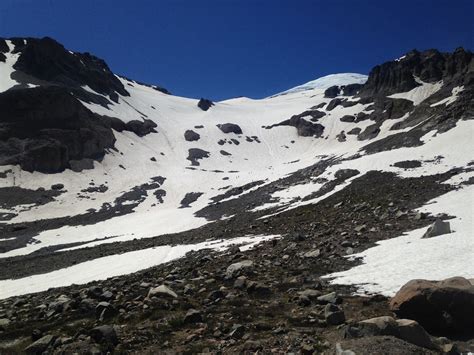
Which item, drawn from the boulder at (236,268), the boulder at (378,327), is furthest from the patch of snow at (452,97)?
the boulder at (378,327)

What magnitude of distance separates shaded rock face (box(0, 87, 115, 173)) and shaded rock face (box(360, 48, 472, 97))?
311 ft

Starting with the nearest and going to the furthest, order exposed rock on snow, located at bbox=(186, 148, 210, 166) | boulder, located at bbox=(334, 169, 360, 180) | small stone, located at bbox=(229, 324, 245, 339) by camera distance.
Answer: small stone, located at bbox=(229, 324, 245, 339), boulder, located at bbox=(334, 169, 360, 180), exposed rock on snow, located at bbox=(186, 148, 210, 166)

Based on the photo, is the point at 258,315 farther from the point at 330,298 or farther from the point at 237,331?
the point at 330,298

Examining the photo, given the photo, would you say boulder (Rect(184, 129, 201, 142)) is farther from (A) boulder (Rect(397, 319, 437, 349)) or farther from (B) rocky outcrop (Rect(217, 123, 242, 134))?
(A) boulder (Rect(397, 319, 437, 349))

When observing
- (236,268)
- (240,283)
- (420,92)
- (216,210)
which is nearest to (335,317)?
(240,283)

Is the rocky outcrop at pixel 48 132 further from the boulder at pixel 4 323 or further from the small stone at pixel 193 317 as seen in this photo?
the small stone at pixel 193 317

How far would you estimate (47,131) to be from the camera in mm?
97375

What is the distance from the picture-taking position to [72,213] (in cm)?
7188

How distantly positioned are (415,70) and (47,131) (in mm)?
118116

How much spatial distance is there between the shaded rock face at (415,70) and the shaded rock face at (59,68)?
98.7 m

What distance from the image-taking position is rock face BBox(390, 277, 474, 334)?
9867 millimetres

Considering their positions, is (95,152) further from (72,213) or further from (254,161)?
(254,161)

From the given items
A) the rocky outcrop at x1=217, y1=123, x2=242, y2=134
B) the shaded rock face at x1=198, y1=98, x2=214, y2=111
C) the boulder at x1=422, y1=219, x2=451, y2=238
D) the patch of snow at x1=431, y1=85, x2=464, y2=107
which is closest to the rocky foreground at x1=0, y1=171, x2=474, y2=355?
the boulder at x1=422, y1=219, x2=451, y2=238

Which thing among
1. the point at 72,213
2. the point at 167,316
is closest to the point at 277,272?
the point at 167,316
